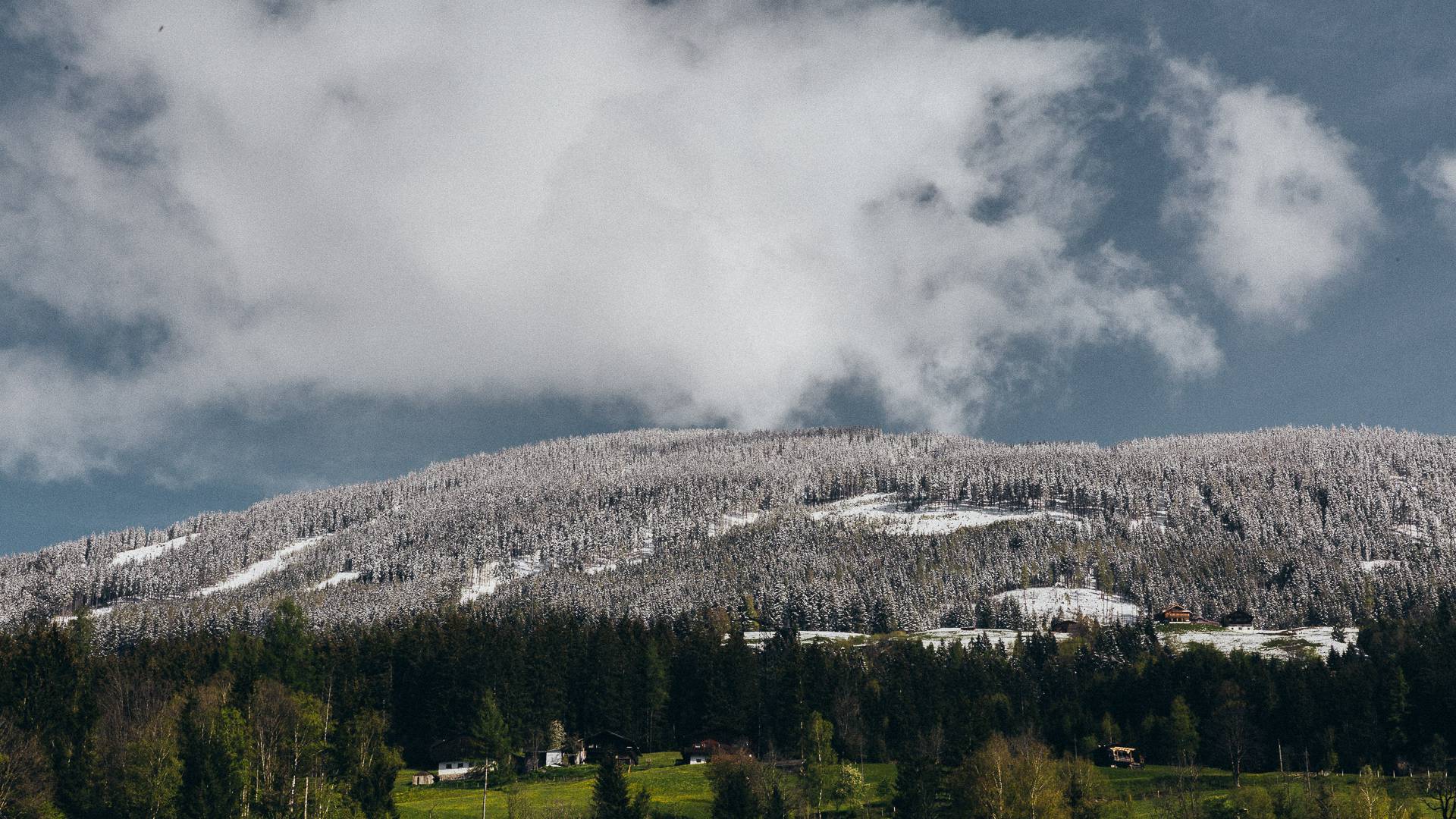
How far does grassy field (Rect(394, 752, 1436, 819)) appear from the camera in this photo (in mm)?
88062

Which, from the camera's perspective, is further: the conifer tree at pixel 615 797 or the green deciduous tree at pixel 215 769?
the conifer tree at pixel 615 797

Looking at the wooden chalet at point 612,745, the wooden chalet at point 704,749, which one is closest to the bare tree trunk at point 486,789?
the wooden chalet at point 612,745

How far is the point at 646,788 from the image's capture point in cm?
9144

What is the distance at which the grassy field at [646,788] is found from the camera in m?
88.1

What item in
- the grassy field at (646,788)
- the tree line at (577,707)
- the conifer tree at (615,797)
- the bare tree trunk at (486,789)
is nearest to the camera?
the conifer tree at (615,797)

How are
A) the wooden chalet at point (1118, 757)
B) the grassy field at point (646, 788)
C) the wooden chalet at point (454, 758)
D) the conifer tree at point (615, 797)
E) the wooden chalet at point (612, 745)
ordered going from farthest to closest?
1. the wooden chalet at point (1118, 757)
2. the wooden chalet at point (612, 745)
3. the wooden chalet at point (454, 758)
4. the grassy field at point (646, 788)
5. the conifer tree at point (615, 797)

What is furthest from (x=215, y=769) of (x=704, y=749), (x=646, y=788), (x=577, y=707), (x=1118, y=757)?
(x=1118, y=757)

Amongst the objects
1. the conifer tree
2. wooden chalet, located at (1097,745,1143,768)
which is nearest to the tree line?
wooden chalet, located at (1097,745,1143,768)

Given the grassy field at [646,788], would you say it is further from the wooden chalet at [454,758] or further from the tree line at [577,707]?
the tree line at [577,707]

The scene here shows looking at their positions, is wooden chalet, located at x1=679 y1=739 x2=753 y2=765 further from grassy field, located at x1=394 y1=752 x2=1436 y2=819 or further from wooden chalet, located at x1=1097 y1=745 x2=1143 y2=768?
wooden chalet, located at x1=1097 y1=745 x2=1143 y2=768

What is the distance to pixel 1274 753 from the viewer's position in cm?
11612

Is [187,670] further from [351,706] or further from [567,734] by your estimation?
[567,734]

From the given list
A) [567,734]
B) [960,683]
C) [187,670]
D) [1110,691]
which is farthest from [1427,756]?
[187,670]

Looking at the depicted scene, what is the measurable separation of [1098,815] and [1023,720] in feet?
162
